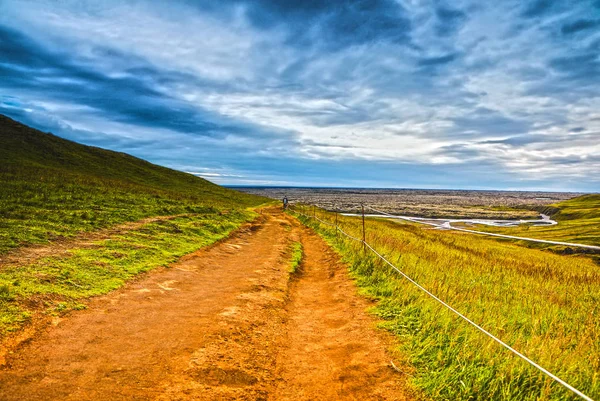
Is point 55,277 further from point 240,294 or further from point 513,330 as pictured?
point 513,330

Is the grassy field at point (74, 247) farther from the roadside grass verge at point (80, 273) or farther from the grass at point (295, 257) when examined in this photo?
the grass at point (295, 257)

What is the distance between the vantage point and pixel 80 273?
9477mm

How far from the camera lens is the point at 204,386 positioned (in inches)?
193

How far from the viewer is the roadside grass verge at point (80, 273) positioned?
7.03 metres

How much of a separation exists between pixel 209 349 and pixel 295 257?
968cm

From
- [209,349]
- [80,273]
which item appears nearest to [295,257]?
[80,273]

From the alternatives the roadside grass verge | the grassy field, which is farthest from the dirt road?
the grassy field

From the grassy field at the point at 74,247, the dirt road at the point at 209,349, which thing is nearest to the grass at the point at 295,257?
the dirt road at the point at 209,349

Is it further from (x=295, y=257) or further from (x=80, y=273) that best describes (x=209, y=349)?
(x=295, y=257)

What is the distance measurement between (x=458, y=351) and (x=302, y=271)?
853 centimetres

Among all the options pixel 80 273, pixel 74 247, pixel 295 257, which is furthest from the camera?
pixel 295 257

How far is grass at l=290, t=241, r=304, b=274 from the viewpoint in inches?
529

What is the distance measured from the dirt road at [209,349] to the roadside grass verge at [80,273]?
0.57 metres

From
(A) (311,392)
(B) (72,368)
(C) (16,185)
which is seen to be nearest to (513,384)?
(A) (311,392)
